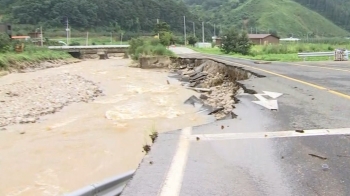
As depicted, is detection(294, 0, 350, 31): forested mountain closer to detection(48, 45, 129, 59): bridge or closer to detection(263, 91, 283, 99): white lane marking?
detection(48, 45, 129, 59): bridge

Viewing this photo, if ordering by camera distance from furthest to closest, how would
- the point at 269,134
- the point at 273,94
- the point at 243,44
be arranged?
the point at 243,44 → the point at 273,94 → the point at 269,134

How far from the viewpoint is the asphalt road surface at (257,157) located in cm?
365

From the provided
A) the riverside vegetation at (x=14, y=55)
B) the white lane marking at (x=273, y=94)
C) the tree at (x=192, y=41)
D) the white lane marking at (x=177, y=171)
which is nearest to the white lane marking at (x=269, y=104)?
the white lane marking at (x=273, y=94)

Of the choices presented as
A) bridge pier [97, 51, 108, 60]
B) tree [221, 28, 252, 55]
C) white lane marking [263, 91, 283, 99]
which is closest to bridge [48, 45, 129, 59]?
bridge pier [97, 51, 108, 60]

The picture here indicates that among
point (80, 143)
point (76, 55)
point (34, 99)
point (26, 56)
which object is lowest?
point (80, 143)

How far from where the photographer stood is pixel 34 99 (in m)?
19.2

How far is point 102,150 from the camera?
29.5ft

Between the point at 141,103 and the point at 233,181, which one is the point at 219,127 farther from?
the point at 141,103

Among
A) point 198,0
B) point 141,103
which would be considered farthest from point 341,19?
point 141,103

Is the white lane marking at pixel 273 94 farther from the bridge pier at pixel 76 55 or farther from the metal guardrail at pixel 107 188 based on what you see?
the bridge pier at pixel 76 55

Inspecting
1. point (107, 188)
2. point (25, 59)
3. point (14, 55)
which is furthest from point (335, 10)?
point (107, 188)

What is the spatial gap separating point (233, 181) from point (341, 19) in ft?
493

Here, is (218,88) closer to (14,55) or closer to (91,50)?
(14,55)

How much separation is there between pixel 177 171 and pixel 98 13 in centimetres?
13215
